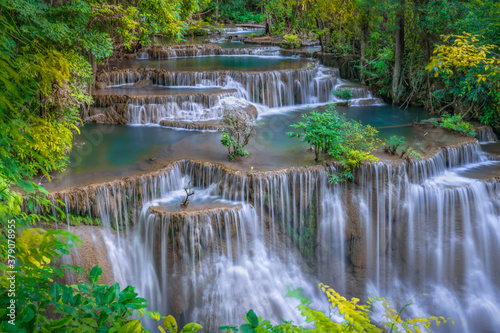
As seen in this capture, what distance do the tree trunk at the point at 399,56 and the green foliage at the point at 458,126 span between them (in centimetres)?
343

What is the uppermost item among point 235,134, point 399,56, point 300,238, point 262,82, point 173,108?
point 399,56

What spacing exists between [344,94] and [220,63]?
6.65 meters

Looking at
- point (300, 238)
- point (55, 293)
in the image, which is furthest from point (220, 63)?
point (55, 293)

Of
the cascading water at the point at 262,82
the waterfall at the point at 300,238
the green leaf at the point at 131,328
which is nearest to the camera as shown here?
the green leaf at the point at 131,328

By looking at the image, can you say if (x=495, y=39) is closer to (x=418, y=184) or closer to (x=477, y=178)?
(x=477, y=178)

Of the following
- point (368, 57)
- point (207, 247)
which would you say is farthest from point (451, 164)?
point (368, 57)

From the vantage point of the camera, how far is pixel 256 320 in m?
1.98

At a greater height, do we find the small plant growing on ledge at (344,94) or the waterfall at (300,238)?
the small plant growing on ledge at (344,94)

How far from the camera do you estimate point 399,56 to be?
14.0 m

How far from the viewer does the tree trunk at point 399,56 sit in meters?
13.1

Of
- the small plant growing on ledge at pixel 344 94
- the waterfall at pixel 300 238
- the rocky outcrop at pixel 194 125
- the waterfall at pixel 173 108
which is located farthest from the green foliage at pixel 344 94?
the waterfall at pixel 300 238

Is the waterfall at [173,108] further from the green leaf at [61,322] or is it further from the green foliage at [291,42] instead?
the green foliage at [291,42]

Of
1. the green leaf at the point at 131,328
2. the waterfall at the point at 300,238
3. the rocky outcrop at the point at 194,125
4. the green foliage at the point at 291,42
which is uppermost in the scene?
the green foliage at the point at 291,42

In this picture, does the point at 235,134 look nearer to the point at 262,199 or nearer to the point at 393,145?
the point at 262,199
